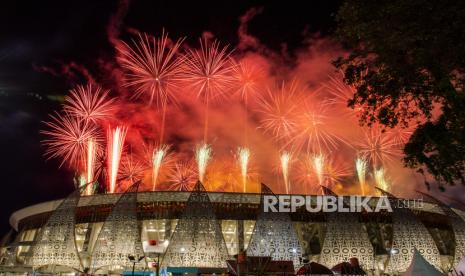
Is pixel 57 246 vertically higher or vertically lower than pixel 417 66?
lower

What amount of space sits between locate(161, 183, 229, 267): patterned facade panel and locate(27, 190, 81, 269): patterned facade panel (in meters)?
10.3

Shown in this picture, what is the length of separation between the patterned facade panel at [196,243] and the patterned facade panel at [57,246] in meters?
10.3

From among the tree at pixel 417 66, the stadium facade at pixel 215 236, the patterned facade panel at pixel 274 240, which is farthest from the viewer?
the stadium facade at pixel 215 236

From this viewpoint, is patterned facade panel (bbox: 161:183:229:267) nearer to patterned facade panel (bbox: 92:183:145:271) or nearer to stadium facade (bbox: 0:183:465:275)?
stadium facade (bbox: 0:183:465:275)

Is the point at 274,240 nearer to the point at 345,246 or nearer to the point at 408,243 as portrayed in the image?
the point at 345,246

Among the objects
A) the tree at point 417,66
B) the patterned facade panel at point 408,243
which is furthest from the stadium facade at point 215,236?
the tree at point 417,66

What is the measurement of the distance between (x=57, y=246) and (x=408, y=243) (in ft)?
117

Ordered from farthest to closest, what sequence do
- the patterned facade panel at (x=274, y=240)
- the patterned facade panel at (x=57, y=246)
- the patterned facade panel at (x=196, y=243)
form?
the patterned facade panel at (x=57, y=246)
the patterned facade panel at (x=274, y=240)
the patterned facade panel at (x=196, y=243)

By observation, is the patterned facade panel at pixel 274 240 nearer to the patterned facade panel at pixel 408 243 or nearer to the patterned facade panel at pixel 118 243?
the patterned facade panel at pixel 408 243

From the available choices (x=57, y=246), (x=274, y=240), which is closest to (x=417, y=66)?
(x=274, y=240)

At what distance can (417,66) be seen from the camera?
17359 mm

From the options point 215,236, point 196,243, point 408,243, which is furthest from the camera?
point 408,243

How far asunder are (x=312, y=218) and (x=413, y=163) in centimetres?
2911

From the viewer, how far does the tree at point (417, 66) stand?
52.0ft
